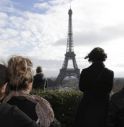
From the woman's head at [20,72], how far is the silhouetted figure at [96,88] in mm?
4231

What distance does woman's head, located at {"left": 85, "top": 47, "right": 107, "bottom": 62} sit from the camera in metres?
9.21

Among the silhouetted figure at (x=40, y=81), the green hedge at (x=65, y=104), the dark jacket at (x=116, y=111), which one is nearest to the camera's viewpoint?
the dark jacket at (x=116, y=111)

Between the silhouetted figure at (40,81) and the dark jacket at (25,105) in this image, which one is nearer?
the dark jacket at (25,105)

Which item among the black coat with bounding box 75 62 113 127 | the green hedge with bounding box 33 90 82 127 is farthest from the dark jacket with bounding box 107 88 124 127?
the green hedge with bounding box 33 90 82 127

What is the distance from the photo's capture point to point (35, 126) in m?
3.93

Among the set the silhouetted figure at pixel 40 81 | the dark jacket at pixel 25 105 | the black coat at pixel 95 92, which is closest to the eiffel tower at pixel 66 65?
the silhouetted figure at pixel 40 81

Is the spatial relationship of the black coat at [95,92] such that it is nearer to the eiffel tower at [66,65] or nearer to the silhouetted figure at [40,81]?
the silhouetted figure at [40,81]

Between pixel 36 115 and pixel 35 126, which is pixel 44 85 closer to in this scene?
pixel 36 115

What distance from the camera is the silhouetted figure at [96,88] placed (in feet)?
30.2

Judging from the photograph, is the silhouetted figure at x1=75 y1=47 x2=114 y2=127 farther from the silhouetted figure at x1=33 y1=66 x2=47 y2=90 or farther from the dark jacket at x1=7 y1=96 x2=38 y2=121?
the silhouetted figure at x1=33 y1=66 x2=47 y2=90

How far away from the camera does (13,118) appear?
4004 mm

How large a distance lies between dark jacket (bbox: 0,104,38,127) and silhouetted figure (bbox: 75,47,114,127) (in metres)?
5.27

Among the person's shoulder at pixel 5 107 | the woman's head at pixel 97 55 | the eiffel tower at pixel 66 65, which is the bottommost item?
the eiffel tower at pixel 66 65

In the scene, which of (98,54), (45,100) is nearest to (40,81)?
(98,54)
